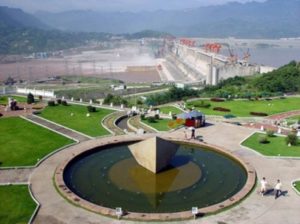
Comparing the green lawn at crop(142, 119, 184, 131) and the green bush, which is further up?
the green bush

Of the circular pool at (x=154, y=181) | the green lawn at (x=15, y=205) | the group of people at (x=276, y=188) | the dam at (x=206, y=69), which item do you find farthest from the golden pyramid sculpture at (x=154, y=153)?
the dam at (x=206, y=69)

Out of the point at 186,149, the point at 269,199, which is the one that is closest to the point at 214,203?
the point at 269,199

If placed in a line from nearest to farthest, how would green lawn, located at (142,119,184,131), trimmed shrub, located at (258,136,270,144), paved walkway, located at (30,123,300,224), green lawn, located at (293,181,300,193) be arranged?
1. paved walkway, located at (30,123,300,224)
2. green lawn, located at (293,181,300,193)
3. trimmed shrub, located at (258,136,270,144)
4. green lawn, located at (142,119,184,131)

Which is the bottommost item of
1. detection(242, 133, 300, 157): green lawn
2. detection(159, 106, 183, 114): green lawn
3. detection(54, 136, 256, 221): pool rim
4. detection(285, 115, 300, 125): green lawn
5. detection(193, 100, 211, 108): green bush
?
detection(54, 136, 256, 221): pool rim

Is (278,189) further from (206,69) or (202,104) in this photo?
(206,69)

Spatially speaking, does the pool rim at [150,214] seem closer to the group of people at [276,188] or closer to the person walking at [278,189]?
the group of people at [276,188]

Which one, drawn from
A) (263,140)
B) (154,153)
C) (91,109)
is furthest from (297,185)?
(91,109)

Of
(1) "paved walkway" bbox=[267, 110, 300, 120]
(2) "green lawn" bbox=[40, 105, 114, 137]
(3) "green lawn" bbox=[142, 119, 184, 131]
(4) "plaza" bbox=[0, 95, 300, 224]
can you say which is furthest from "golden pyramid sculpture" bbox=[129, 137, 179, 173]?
(1) "paved walkway" bbox=[267, 110, 300, 120]

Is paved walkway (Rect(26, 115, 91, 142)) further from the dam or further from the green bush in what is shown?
the dam
